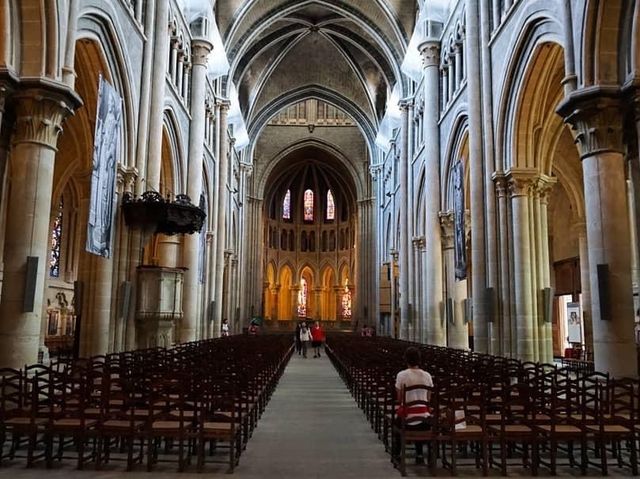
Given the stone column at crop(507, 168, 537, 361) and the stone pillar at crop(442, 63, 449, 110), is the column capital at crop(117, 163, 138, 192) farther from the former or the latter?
A: the stone pillar at crop(442, 63, 449, 110)

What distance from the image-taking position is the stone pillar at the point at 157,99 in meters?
18.1

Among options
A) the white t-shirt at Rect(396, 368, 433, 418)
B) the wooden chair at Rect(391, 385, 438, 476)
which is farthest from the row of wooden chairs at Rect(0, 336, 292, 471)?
the white t-shirt at Rect(396, 368, 433, 418)

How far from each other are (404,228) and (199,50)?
13.4 metres

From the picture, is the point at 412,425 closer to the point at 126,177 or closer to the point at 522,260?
the point at 522,260

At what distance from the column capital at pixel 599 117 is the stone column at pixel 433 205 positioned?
13.5 m

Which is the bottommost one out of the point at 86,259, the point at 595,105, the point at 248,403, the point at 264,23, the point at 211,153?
the point at 248,403

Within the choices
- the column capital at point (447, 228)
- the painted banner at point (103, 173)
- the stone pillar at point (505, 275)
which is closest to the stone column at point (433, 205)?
the column capital at point (447, 228)

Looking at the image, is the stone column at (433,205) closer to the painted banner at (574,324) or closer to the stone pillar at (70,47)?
the painted banner at (574,324)

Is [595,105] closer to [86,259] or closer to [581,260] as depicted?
[86,259]

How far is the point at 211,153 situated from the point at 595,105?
2253 centimetres

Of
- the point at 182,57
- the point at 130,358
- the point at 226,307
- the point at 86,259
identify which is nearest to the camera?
the point at 130,358

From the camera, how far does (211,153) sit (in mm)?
30453

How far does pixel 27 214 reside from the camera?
10555 mm

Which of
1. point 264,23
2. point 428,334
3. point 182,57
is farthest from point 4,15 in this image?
point 264,23
